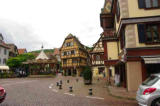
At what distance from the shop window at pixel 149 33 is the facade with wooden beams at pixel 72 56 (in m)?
33.3

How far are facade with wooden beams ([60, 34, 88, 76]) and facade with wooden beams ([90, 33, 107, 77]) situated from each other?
1253 cm

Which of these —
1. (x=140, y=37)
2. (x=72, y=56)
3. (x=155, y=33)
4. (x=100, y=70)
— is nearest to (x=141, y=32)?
(x=140, y=37)

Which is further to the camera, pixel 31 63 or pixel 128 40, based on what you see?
pixel 31 63

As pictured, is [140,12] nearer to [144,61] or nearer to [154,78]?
[144,61]

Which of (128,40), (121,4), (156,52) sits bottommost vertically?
(156,52)

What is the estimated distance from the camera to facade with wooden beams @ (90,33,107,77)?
2920cm

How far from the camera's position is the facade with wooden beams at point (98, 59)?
95.8 ft

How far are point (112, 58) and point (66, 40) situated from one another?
105 feet

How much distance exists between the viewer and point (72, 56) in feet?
145

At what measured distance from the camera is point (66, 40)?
4559 centimetres

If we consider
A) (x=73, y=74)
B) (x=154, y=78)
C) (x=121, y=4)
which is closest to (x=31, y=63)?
(x=73, y=74)

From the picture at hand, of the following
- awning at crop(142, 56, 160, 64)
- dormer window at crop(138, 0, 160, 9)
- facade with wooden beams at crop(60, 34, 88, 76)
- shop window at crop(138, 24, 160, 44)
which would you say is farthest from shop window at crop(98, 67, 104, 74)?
dormer window at crop(138, 0, 160, 9)

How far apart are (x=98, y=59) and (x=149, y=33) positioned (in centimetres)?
2005

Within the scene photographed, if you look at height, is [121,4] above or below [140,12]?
above
